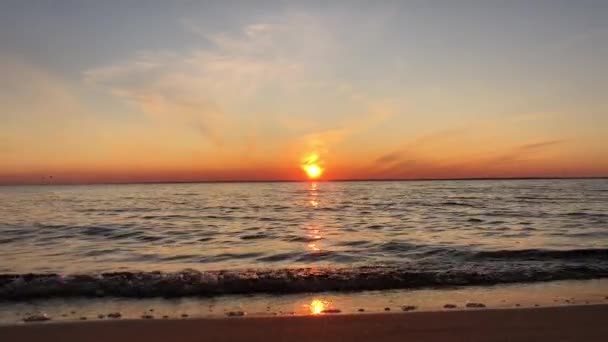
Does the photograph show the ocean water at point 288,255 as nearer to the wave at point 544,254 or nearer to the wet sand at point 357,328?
the wave at point 544,254

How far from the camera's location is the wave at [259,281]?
960cm

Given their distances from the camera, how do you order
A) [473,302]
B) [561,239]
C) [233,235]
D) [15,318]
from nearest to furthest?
[15,318] < [473,302] < [561,239] < [233,235]

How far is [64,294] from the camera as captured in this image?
944cm

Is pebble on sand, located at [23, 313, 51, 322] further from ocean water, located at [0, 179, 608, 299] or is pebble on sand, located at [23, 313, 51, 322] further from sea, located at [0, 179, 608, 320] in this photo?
ocean water, located at [0, 179, 608, 299]

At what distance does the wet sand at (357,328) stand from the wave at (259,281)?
108 inches

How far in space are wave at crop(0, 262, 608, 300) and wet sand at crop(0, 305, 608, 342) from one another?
275 centimetres

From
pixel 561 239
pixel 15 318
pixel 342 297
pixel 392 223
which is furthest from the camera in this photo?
pixel 392 223

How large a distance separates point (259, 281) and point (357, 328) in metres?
4.19

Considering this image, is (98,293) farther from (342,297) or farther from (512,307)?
(512,307)

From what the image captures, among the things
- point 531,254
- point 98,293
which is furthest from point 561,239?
point 98,293

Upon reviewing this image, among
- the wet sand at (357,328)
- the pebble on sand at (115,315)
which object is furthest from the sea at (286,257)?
the wet sand at (357,328)

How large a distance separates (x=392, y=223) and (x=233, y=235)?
8.86 meters

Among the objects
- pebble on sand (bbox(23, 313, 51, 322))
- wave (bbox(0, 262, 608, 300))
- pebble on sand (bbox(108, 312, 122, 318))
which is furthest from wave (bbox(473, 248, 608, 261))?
pebble on sand (bbox(23, 313, 51, 322))

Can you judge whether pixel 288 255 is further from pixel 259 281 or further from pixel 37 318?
pixel 37 318
